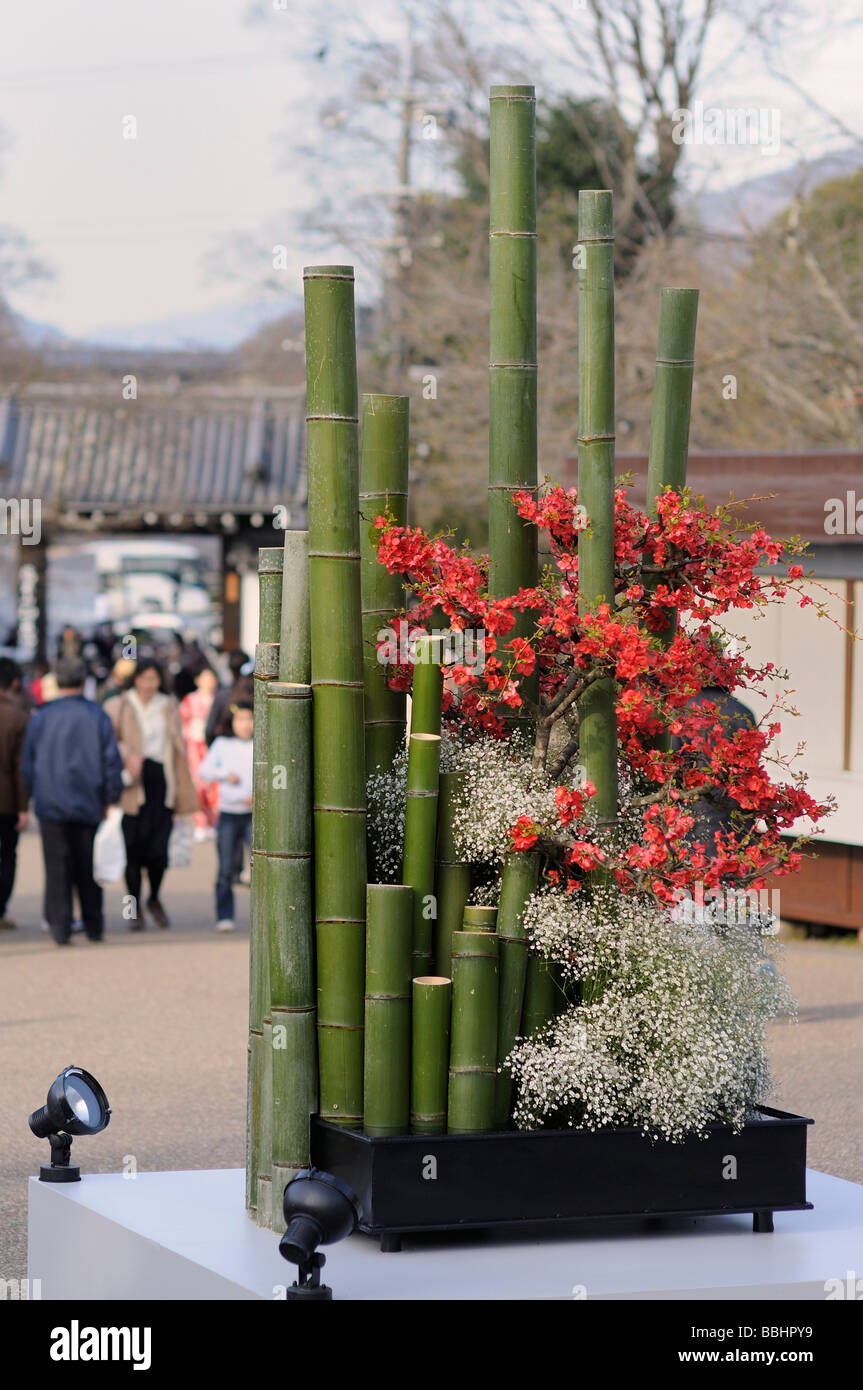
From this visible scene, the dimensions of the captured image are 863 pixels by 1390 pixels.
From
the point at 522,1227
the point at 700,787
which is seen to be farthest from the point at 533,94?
the point at 522,1227

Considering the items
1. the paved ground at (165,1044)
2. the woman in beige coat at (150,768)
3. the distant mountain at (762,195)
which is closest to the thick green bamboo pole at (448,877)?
the paved ground at (165,1044)

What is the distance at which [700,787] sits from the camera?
3963 mm

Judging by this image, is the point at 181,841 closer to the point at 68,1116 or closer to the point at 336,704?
the point at 68,1116

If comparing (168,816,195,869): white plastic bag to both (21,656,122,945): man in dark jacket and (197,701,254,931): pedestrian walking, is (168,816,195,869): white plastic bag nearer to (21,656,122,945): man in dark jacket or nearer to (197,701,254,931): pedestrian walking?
(197,701,254,931): pedestrian walking

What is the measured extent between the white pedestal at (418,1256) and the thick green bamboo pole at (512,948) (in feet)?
1.08

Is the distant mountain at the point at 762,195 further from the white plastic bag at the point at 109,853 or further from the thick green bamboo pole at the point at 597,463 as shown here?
the thick green bamboo pole at the point at 597,463

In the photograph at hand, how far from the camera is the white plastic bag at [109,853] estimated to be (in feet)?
35.7

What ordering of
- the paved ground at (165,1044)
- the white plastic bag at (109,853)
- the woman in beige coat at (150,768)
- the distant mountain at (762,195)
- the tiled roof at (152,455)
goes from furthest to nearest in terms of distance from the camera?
the tiled roof at (152,455)
the distant mountain at (762,195)
the woman in beige coat at (150,768)
the white plastic bag at (109,853)
the paved ground at (165,1044)

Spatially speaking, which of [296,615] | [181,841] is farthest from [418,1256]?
[181,841]

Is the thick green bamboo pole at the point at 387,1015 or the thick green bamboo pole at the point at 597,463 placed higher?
the thick green bamboo pole at the point at 597,463

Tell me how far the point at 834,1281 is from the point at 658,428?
1891 millimetres

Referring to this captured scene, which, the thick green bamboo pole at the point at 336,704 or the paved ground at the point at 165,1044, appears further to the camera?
the paved ground at the point at 165,1044

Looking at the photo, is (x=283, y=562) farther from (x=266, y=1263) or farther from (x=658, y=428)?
(x=266, y=1263)

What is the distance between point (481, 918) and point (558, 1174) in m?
0.53
